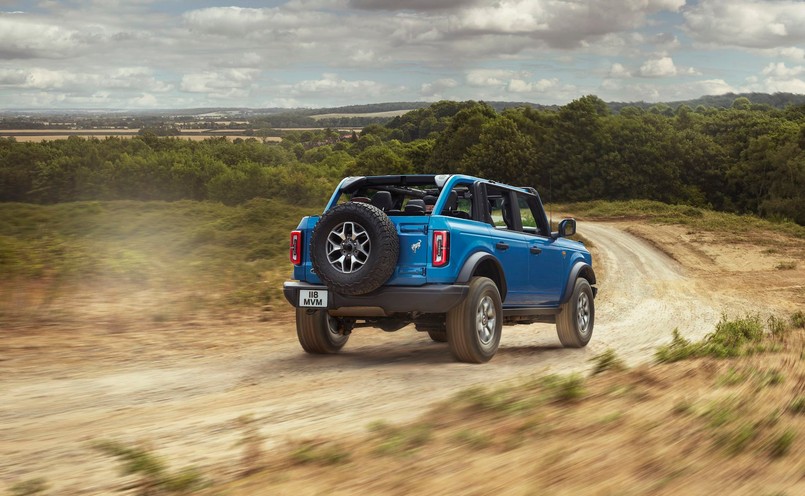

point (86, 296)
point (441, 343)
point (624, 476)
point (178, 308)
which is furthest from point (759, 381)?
point (86, 296)

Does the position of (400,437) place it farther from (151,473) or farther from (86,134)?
(86,134)

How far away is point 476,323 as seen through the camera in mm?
8016

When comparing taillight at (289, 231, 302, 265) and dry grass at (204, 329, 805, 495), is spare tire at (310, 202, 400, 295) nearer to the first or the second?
taillight at (289, 231, 302, 265)

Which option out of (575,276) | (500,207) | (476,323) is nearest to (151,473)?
(476,323)

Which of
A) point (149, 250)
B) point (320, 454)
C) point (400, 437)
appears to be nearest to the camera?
point (320, 454)

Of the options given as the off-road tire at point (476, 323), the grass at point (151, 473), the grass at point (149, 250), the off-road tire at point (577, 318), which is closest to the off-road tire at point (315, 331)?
the off-road tire at point (476, 323)

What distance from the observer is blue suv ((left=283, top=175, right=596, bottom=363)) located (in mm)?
7715

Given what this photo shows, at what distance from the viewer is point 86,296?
13.2 m

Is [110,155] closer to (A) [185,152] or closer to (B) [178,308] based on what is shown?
(A) [185,152]

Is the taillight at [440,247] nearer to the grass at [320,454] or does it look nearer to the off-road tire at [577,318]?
the off-road tire at [577,318]

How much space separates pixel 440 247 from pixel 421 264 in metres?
0.25

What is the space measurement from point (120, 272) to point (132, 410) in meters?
9.84

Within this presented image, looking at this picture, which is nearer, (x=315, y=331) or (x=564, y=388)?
(x=564, y=388)

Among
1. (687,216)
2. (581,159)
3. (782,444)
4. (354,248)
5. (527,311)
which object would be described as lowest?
(687,216)
